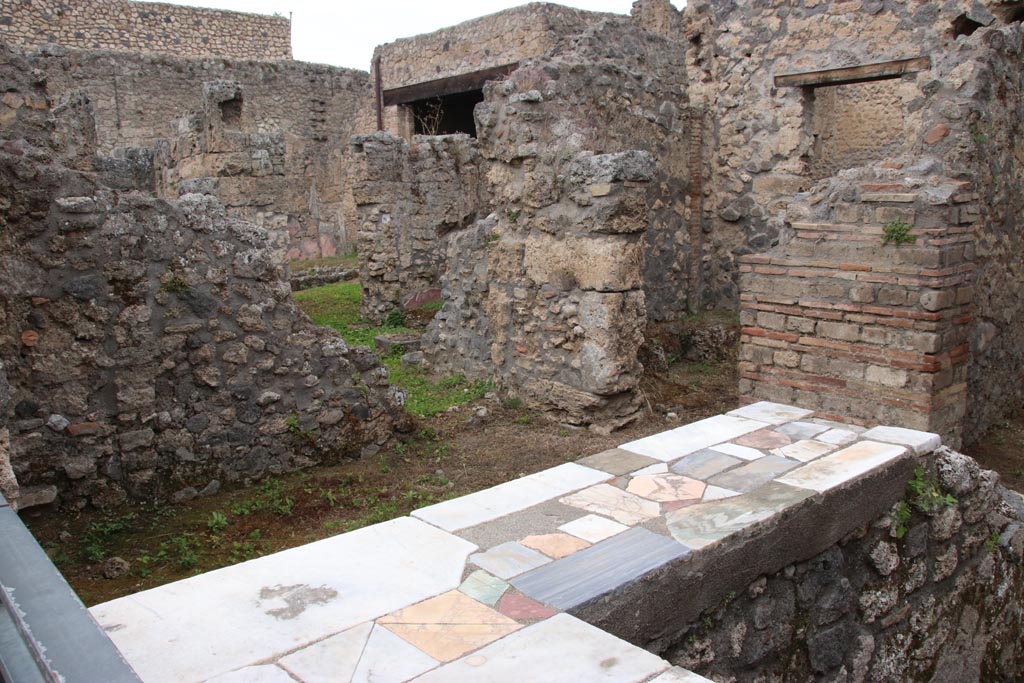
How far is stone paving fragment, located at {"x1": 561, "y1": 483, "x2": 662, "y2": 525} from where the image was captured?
293cm

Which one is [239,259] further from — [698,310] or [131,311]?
[698,310]

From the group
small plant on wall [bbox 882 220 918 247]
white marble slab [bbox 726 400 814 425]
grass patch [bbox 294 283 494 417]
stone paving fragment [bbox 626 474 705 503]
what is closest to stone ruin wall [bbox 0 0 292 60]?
grass patch [bbox 294 283 494 417]

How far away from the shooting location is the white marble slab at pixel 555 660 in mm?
1966

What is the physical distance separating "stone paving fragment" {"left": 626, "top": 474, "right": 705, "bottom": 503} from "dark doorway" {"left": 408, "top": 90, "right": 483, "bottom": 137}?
1688 cm

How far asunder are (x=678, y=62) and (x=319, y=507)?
11.4m

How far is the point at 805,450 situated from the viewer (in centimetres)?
359

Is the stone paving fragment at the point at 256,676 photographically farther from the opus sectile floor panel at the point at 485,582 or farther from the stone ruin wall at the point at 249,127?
the stone ruin wall at the point at 249,127

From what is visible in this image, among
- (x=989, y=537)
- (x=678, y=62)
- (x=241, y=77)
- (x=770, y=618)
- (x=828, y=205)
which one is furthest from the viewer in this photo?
(x=241, y=77)

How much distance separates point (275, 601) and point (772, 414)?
268 cm

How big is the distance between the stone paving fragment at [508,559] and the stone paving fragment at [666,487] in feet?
2.08

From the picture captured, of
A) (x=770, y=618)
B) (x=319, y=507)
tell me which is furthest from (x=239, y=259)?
(x=770, y=618)

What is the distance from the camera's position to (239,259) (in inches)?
195

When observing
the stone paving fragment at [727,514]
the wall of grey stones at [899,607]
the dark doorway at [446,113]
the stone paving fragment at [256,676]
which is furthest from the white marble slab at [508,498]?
the dark doorway at [446,113]

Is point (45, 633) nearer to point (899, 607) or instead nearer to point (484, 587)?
point (484, 587)
